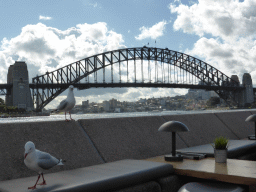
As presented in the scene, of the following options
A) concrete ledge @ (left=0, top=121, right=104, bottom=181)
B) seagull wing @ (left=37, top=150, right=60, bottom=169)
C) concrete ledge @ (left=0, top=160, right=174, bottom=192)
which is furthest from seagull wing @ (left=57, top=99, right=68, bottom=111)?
seagull wing @ (left=37, top=150, right=60, bottom=169)

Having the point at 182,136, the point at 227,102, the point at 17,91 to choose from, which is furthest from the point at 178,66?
the point at 182,136

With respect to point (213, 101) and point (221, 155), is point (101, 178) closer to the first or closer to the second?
point (221, 155)

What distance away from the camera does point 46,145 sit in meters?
2.27

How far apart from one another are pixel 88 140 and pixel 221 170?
1.23 metres

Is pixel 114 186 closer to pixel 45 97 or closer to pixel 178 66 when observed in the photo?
pixel 45 97

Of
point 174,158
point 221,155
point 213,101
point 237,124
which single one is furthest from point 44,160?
point 213,101

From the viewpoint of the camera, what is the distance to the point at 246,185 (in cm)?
196

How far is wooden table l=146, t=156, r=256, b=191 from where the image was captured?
190 cm

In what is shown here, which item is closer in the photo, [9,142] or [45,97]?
[9,142]

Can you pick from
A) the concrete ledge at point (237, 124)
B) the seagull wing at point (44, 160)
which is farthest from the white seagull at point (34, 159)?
the concrete ledge at point (237, 124)

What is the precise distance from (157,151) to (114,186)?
1.40m

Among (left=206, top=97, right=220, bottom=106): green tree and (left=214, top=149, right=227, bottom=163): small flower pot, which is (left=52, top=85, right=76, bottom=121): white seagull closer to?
(left=214, top=149, right=227, bottom=163): small flower pot

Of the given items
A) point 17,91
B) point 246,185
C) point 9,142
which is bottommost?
point 246,185

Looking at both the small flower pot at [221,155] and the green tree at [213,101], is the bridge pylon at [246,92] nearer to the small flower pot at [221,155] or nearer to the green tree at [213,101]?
the green tree at [213,101]
